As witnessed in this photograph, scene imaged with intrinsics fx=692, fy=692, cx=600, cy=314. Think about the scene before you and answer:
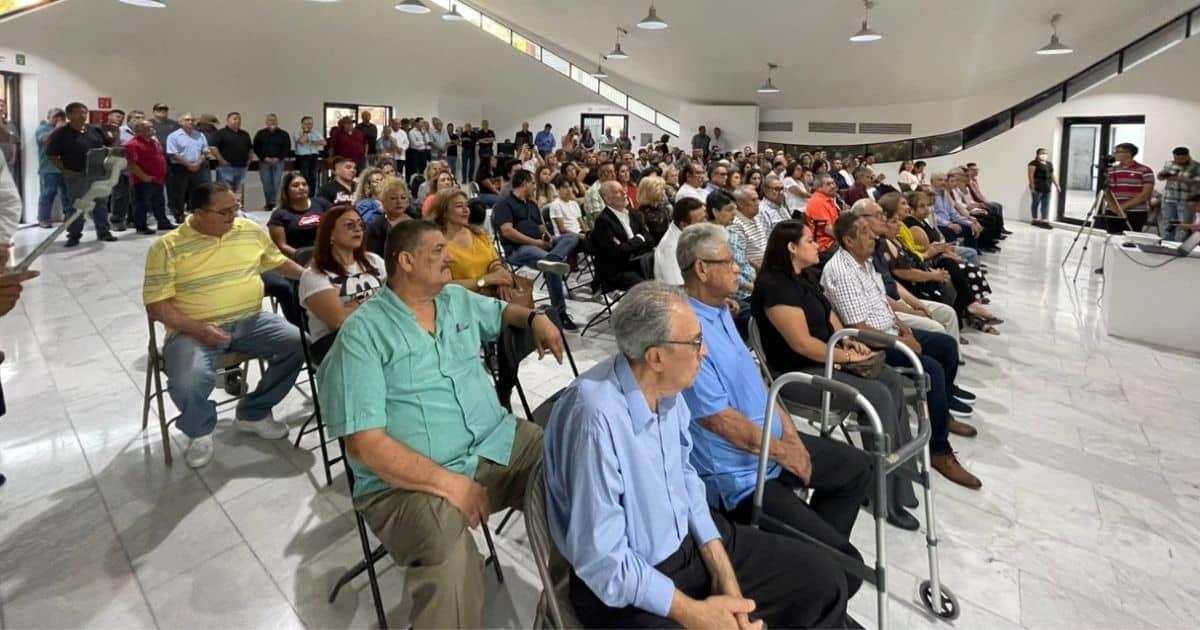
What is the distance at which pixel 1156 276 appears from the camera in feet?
15.9

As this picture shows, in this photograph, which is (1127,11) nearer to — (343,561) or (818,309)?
(818,309)

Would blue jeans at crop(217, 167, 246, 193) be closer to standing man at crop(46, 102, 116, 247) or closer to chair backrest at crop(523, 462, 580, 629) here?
standing man at crop(46, 102, 116, 247)

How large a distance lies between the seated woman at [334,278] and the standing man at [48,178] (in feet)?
22.5

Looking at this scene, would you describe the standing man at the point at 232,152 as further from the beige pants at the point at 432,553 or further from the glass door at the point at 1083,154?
the glass door at the point at 1083,154

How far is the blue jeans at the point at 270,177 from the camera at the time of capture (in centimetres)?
1030

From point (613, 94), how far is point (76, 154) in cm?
1258

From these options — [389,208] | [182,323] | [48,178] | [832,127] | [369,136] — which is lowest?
[182,323]

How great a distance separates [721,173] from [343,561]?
5529 millimetres

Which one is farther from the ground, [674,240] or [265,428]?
[674,240]

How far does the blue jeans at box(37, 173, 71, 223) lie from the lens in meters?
7.78

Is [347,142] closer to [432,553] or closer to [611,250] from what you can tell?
[611,250]

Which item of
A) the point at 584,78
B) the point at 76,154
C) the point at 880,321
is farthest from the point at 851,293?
the point at 584,78

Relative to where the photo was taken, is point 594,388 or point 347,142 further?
point 347,142

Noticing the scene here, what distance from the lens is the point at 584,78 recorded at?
17438 millimetres
